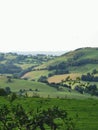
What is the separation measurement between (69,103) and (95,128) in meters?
28.6

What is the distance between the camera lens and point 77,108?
92375mm

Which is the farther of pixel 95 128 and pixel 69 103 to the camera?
pixel 69 103

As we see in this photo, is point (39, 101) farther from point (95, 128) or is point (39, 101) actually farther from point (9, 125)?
point (9, 125)

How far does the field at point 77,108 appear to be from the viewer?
7382 cm

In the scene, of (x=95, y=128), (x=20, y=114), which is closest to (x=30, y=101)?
(x=95, y=128)

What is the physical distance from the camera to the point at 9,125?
123 ft

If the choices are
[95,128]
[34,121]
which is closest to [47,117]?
[34,121]

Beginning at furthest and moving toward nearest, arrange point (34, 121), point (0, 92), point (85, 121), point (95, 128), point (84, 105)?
point (0, 92) < point (84, 105) < point (85, 121) < point (95, 128) < point (34, 121)

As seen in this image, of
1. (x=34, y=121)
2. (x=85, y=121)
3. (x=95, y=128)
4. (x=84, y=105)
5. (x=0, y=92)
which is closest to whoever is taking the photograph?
(x=34, y=121)

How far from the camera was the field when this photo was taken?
73.8m

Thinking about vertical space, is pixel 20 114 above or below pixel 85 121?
above

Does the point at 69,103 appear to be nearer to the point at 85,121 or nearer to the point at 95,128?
the point at 85,121

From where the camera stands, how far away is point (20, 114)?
38.4 meters

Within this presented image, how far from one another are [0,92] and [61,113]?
84339 millimetres
